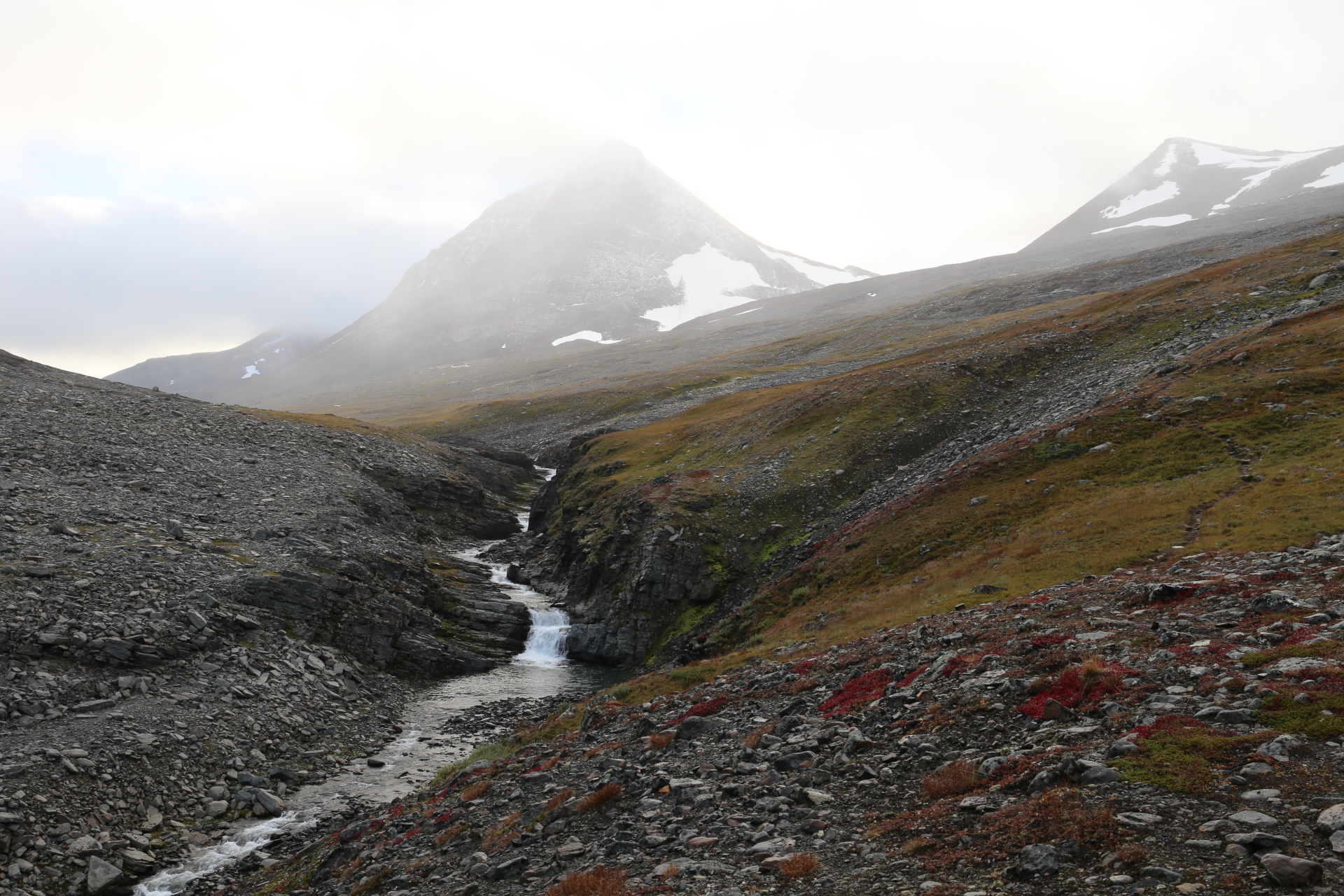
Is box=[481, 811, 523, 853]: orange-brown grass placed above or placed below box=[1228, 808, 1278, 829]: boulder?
below

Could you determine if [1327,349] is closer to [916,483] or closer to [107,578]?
[916,483]

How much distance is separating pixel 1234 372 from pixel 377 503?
6645 centimetres

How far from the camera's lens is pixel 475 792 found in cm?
2102

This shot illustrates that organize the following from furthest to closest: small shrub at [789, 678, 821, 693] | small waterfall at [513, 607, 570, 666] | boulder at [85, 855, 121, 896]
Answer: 1. small waterfall at [513, 607, 570, 666]
2. small shrub at [789, 678, 821, 693]
3. boulder at [85, 855, 121, 896]

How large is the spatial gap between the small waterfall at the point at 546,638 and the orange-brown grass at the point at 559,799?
31241 mm

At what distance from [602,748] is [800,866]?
38.9 feet

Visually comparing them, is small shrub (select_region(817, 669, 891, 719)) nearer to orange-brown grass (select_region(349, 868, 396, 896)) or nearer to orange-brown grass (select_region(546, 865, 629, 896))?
orange-brown grass (select_region(546, 865, 629, 896))

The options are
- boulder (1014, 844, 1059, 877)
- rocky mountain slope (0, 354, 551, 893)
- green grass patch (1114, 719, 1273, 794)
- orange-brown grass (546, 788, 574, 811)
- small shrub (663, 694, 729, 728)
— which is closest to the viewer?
boulder (1014, 844, 1059, 877)

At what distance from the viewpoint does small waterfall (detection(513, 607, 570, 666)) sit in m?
49.1

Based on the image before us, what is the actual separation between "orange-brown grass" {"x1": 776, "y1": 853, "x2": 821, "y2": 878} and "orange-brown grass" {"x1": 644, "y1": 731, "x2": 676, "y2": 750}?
29.0 feet

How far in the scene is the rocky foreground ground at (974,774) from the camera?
359 inches

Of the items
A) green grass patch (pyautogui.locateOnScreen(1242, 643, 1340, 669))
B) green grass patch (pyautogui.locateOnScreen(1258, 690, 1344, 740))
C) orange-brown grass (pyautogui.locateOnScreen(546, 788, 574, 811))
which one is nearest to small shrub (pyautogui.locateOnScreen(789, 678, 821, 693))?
orange-brown grass (pyautogui.locateOnScreen(546, 788, 574, 811))

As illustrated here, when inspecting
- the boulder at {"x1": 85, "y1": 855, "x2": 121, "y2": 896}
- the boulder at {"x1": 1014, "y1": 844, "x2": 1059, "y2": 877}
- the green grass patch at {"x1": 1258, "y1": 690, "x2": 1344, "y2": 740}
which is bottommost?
the boulder at {"x1": 85, "y1": 855, "x2": 121, "y2": 896}

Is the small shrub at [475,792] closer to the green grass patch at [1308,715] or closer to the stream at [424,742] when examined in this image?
the stream at [424,742]
